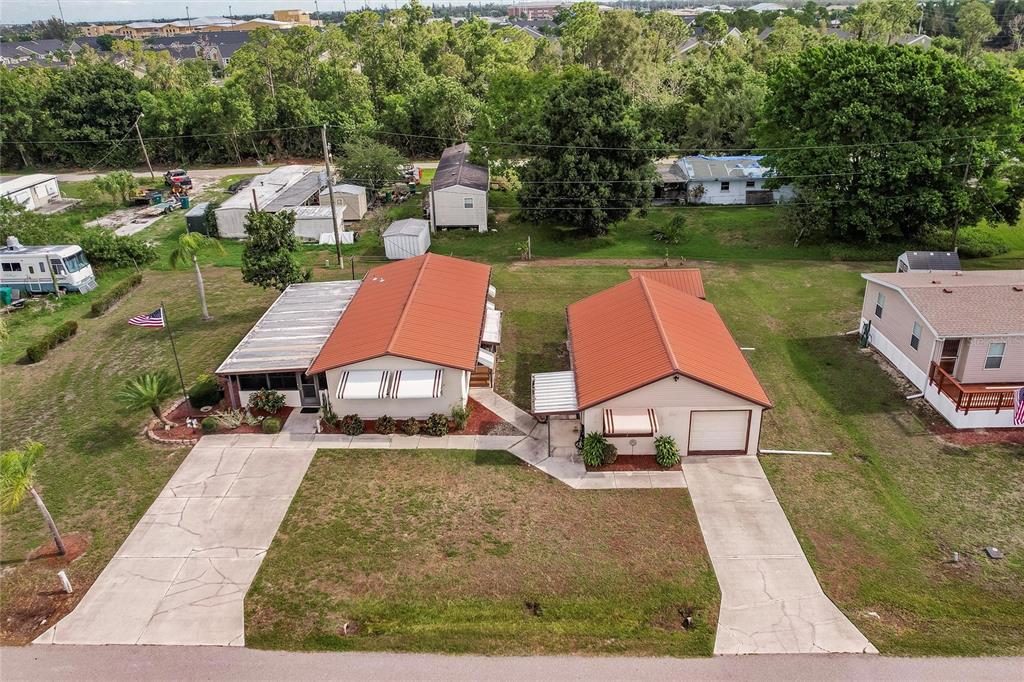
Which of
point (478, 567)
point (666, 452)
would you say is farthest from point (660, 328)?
point (478, 567)

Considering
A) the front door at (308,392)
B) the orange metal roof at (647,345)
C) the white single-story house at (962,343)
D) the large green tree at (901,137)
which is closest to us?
the orange metal roof at (647,345)

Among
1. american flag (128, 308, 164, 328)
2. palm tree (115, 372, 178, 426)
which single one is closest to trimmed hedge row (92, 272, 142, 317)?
american flag (128, 308, 164, 328)

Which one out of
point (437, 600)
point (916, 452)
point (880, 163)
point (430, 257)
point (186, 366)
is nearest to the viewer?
point (437, 600)

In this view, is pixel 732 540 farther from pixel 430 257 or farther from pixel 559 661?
pixel 430 257

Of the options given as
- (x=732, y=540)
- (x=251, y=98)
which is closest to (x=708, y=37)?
(x=251, y=98)

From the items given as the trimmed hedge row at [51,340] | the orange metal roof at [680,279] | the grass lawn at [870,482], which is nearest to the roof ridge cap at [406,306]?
the grass lawn at [870,482]

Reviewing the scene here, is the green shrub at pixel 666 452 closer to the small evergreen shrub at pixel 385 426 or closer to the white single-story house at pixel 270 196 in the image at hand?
the small evergreen shrub at pixel 385 426

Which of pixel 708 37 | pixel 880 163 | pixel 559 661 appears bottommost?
pixel 559 661

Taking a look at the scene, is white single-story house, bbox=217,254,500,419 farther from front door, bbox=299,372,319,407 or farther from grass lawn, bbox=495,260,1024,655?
grass lawn, bbox=495,260,1024,655
